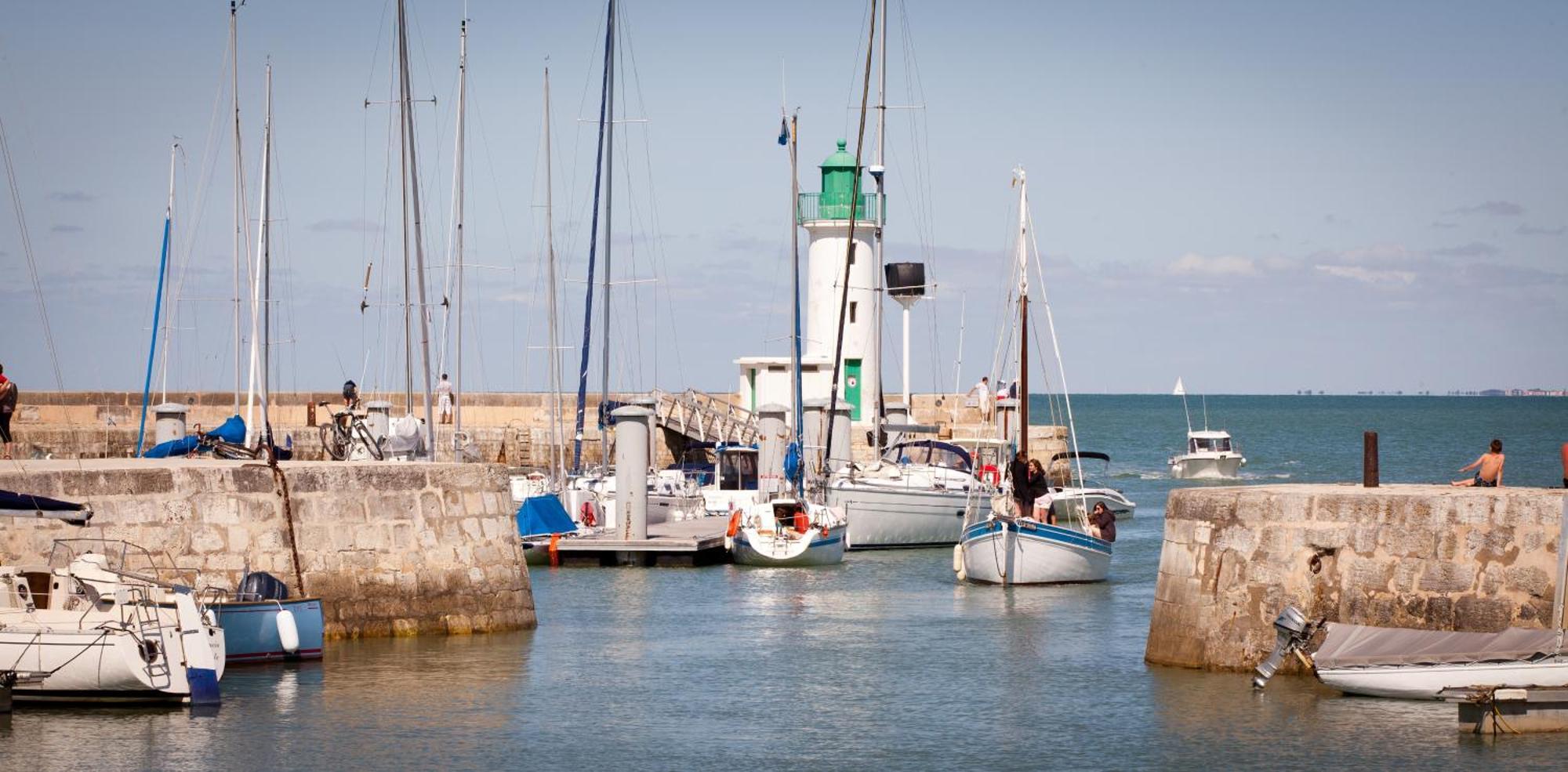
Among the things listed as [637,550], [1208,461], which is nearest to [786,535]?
[637,550]

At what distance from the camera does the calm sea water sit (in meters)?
14.8

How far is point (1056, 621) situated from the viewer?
77.6 ft

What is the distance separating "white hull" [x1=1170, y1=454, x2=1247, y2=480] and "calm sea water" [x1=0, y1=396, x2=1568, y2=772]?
4053cm

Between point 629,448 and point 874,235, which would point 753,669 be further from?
point 874,235

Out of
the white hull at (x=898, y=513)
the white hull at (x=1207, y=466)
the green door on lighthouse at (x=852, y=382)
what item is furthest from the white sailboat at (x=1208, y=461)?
the white hull at (x=898, y=513)

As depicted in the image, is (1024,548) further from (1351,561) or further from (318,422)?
(318,422)

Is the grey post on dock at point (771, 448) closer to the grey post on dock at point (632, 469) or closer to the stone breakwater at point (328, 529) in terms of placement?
the grey post on dock at point (632, 469)

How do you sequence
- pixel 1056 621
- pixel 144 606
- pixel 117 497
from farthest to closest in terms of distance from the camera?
pixel 1056 621 < pixel 117 497 < pixel 144 606

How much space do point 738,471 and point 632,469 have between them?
26.7 ft

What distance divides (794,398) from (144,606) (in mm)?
20153

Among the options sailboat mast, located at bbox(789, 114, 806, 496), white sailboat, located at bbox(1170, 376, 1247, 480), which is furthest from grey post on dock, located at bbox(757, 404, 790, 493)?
white sailboat, located at bbox(1170, 376, 1247, 480)

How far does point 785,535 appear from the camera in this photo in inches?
1214

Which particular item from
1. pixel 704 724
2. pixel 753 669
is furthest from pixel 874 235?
pixel 704 724

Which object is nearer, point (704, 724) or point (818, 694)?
point (704, 724)
